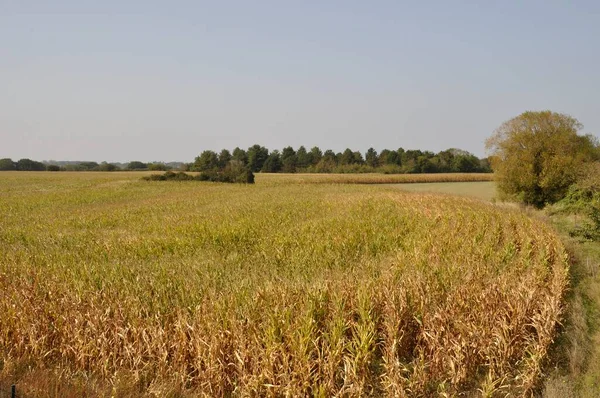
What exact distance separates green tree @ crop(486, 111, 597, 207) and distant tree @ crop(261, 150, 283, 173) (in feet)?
277

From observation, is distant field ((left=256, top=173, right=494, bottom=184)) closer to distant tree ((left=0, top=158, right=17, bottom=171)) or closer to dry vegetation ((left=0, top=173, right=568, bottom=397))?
dry vegetation ((left=0, top=173, right=568, bottom=397))

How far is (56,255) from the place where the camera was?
1212 centimetres

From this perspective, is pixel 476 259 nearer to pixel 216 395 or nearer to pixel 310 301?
pixel 310 301

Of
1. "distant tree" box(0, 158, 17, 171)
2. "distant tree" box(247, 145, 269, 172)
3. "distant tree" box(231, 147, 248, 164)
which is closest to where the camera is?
"distant tree" box(0, 158, 17, 171)

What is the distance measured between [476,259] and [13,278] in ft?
37.6

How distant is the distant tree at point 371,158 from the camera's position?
4921 inches

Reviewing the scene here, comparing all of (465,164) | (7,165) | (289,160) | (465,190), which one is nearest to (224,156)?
(289,160)

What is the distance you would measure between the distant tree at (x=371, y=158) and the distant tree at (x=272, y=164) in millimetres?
26046

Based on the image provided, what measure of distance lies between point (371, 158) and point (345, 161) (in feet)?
38.1

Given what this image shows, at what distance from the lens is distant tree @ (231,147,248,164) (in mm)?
128625

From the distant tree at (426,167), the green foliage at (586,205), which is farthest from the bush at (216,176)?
the distant tree at (426,167)

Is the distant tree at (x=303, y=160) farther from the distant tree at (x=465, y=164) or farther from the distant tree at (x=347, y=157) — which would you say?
the distant tree at (x=465, y=164)

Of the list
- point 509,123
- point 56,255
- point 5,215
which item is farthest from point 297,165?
point 56,255

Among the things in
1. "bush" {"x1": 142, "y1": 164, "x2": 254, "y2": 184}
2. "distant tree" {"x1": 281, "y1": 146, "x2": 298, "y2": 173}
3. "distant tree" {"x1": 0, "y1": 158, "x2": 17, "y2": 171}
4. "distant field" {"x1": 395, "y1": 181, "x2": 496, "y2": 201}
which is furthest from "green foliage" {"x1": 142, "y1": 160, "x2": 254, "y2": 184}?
"distant tree" {"x1": 0, "y1": 158, "x2": 17, "y2": 171}
